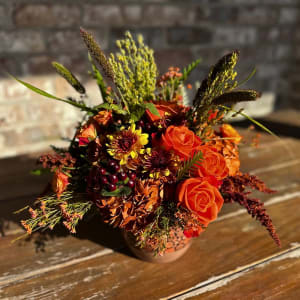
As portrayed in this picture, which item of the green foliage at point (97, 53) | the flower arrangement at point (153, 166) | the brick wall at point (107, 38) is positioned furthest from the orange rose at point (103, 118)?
the brick wall at point (107, 38)

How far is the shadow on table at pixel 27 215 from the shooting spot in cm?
88

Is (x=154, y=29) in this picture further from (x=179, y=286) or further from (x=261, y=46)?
(x=179, y=286)

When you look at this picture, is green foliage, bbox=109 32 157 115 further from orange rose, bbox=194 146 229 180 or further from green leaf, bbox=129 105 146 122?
orange rose, bbox=194 146 229 180

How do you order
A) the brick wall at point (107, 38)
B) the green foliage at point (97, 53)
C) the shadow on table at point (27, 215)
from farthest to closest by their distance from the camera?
the brick wall at point (107, 38)
the shadow on table at point (27, 215)
the green foliage at point (97, 53)

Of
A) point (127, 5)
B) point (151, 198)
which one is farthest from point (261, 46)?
point (151, 198)

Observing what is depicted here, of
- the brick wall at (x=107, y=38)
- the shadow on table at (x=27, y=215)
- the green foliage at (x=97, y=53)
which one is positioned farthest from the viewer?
the brick wall at (x=107, y=38)

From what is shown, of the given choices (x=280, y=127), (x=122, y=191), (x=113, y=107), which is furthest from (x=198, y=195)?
(x=280, y=127)

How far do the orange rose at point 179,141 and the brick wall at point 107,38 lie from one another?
1358 millimetres

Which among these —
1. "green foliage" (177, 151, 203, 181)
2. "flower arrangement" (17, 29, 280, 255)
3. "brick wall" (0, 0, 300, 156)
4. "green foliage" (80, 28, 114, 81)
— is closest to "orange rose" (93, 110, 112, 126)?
"flower arrangement" (17, 29, 280, 255)

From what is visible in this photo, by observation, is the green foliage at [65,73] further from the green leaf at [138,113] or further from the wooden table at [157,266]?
the wooden table at [157,266]

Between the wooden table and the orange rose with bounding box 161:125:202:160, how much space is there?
0.36m

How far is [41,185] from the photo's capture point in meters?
1.17

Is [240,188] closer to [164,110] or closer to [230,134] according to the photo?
[230,134]

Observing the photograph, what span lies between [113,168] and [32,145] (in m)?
1.49
